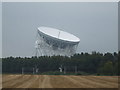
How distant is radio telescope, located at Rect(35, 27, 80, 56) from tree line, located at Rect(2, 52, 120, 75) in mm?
12966

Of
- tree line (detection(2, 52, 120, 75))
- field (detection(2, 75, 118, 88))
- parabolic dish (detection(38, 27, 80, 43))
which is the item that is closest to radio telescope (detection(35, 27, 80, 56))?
parabolic dish (detection(38, 27, 80, 43))

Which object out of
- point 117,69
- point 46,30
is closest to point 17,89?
point 117,69

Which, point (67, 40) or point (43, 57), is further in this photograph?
point (43, 57)

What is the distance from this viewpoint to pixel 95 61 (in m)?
122

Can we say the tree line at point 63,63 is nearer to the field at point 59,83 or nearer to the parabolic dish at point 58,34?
the parabolic dish at point 58,34

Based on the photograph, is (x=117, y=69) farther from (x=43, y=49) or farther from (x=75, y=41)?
(x=43, y=49)

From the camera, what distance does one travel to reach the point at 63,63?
126938 mm

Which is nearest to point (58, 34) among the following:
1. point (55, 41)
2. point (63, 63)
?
point (55, 41)

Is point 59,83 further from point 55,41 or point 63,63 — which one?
point 63,63

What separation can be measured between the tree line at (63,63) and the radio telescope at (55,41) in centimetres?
1297

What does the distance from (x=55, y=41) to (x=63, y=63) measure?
31.9 metres

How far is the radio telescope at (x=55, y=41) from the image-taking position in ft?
312

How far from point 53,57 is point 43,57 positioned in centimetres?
338

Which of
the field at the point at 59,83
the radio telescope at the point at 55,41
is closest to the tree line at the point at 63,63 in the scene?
the radio telescope at the point at 55,41
